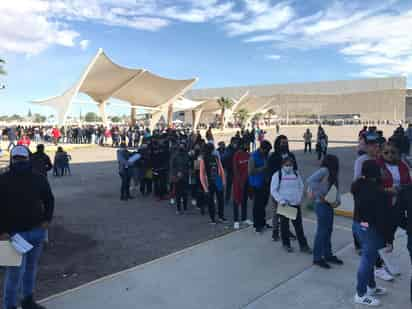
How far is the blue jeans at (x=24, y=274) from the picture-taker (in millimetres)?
3287

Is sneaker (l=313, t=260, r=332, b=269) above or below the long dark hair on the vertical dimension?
below

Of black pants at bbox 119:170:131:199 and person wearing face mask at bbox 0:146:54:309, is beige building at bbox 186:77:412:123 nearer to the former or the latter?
black pants at bbox 119:170:131:199

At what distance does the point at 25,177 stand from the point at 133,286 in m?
1.67

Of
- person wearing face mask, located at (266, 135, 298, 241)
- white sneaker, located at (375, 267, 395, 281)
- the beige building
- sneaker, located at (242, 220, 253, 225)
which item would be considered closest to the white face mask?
person wearing face mask, located at (266, 135, 298, 241)

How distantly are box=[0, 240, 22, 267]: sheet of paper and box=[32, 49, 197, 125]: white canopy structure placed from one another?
28.9m

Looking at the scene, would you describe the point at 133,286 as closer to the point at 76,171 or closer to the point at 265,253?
the point at 265,253

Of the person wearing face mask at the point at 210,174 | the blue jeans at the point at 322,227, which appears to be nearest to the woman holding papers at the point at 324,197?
the blue jeans at the point at 322,227

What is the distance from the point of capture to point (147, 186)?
32.0 ft

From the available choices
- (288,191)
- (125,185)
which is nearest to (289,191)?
(288,191)

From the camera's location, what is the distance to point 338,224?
20.9ft

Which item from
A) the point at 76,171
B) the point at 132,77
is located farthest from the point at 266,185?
the point at 132,77

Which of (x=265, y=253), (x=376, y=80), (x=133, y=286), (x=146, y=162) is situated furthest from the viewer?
(x=376, y=80)

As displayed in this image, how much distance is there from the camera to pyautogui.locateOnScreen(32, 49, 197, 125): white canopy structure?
3092 centimetres

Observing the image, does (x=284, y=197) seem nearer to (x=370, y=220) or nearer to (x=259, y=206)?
(x=259, y=206)
